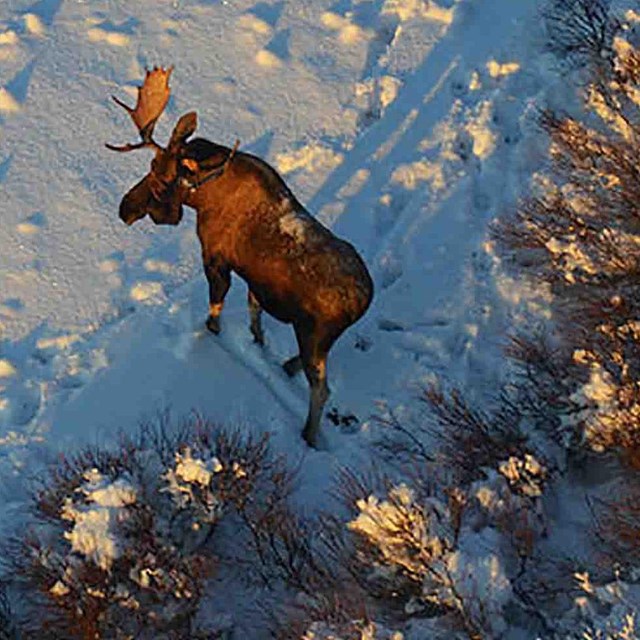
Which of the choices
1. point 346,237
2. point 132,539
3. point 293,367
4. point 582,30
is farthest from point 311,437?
point 582,30

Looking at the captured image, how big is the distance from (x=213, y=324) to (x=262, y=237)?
1244 mm

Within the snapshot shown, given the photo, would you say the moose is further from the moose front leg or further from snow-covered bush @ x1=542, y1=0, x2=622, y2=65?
snow-covered bush @ x1=542, y1=0, x2=622, y2=65

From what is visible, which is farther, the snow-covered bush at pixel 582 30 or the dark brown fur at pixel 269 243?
the snow-covered bush at pixel 582 30

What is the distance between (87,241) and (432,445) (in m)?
4.11

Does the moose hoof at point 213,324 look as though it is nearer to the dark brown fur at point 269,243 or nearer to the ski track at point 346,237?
the ski track at point 346,237

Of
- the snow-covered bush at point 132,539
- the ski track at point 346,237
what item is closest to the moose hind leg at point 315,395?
the ski track at point 346,237

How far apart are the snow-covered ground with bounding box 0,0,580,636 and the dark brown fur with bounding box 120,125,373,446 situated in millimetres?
848

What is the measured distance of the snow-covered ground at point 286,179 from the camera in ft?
28.9

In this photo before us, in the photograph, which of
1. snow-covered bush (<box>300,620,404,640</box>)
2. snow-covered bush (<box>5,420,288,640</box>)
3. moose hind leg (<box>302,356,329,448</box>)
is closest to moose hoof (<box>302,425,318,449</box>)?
moose hind leg (<box>302,356,329,448</box>)

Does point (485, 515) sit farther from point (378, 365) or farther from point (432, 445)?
point (378, 365)

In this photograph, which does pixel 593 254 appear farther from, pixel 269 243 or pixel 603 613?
pixel 603 613

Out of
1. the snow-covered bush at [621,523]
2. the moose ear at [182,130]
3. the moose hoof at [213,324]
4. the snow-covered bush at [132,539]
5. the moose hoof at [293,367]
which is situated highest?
the moose ear at [182,130]

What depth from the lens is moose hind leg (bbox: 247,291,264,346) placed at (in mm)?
9023

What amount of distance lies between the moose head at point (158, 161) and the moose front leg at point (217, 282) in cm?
44
